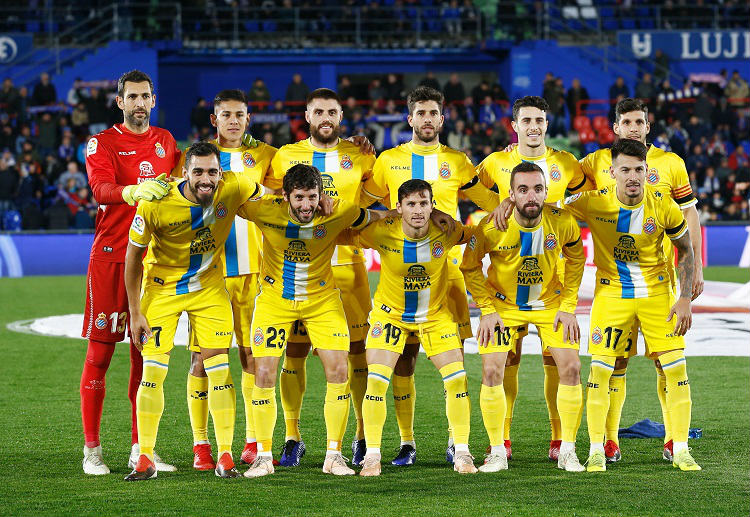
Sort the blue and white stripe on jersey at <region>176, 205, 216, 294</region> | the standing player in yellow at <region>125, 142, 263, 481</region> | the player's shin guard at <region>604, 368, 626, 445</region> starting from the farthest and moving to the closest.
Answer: the player's shin guard at <region>604, 368, 626, 445</region> → the blue and white stripe on jersey at <region>176, 205, 216, 294</region> → the standing player in yellow at <region>125, 142, 263, 481</region>

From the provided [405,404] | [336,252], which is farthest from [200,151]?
[405,404]

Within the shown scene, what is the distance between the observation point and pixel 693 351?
11.9 m

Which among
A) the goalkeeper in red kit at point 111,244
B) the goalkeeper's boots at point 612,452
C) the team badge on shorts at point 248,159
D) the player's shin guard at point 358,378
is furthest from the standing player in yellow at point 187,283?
the goalkeeper's boots at point 612,452

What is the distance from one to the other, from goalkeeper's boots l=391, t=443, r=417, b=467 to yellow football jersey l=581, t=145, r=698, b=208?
2.22m

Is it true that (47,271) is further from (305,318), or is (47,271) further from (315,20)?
(305,318)

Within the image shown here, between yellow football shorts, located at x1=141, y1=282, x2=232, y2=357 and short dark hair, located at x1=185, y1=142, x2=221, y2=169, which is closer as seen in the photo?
short dark hair, located at x1=185, y1=142, x2=221, y2=169

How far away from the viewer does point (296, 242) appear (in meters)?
7.10

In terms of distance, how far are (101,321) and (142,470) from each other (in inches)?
40.6

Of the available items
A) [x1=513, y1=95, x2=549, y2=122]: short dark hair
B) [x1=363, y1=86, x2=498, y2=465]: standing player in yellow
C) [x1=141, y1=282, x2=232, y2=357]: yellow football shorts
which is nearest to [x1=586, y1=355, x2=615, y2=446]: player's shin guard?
[x1=363, y1=86, x2=498, y2=465]: standing player in yellow

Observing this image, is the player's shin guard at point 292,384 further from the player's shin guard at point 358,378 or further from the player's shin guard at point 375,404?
the player's shin guard at point 375,404

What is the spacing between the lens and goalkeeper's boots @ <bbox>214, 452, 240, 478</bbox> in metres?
6.81

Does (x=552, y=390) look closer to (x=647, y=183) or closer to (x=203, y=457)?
(x=647, y=183)

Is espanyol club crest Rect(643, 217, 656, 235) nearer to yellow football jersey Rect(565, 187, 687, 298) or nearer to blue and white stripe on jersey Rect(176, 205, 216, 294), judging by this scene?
yellow football jersey Rect(565, 187, 687, 298)

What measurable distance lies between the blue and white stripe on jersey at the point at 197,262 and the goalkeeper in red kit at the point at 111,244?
1.35 ft
